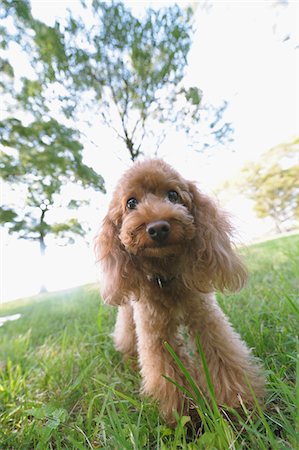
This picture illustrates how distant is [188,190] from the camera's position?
1850 millimetres

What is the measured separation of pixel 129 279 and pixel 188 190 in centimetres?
69

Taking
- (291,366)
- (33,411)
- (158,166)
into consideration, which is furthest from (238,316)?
(33,411)

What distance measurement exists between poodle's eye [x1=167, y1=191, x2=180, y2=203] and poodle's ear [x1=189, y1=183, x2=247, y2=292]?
17 cm

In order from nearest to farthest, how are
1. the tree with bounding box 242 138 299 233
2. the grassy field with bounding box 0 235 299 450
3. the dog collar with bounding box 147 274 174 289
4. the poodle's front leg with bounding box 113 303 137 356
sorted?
the grassy field with bounding box 0 235 299 450 < the dog collar with bounding box 147 274 174 289 < the poodle's front leg with bounding box 113 303 137 356 < the tree with bounding box 242 138 299 233

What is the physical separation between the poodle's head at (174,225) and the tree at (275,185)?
22.8 m

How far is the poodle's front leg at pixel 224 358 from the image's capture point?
1328 mm

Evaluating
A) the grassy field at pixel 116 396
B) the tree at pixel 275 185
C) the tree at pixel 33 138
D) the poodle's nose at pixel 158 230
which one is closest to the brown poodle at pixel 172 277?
the poodle's nose at pixel 158 230

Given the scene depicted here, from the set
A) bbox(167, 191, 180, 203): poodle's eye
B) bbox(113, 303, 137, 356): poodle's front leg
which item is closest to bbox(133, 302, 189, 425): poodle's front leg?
bbox(113, 303, 137, 356): poodle's front leg

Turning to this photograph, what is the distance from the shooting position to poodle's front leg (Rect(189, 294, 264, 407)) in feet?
4.36

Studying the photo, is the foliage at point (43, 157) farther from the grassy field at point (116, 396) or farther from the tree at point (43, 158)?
the grassy field at point (116, 396)

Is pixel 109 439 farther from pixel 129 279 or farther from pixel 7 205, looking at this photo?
pixel 7 205

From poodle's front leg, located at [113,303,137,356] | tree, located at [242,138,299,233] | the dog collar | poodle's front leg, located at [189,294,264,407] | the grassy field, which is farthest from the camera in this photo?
tree, located at [242,138,299,233]

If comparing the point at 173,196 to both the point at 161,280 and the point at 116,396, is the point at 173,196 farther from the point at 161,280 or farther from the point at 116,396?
the point at 116,396

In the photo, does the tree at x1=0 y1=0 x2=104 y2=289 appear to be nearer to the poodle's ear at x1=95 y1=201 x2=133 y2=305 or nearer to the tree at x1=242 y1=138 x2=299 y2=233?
the poodle's ear at x1=95 y1=201 x2=133 y2=305
